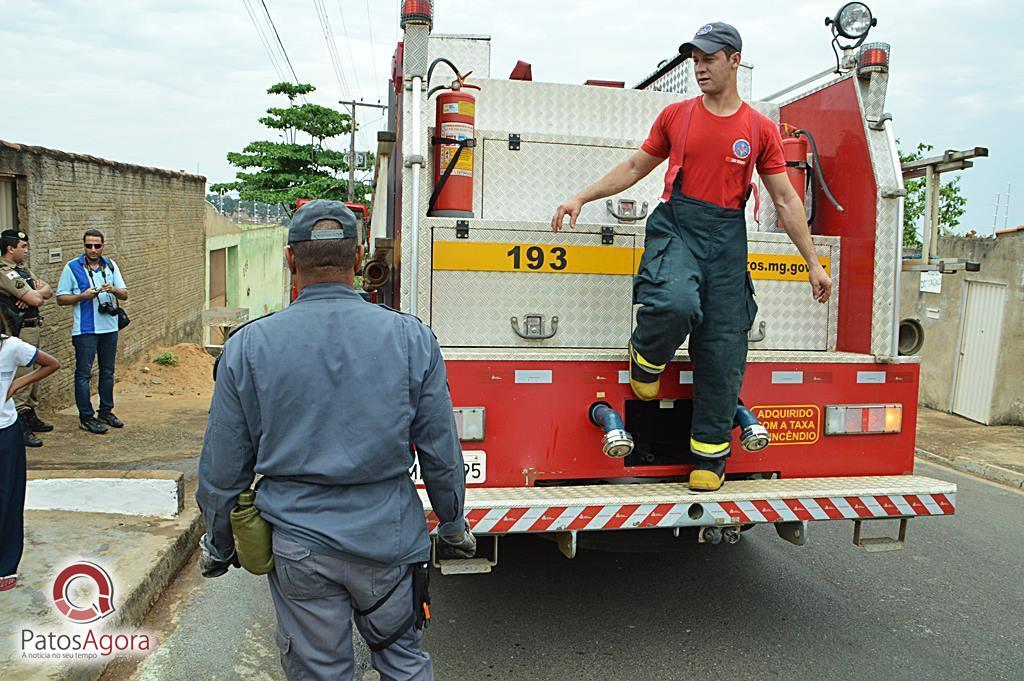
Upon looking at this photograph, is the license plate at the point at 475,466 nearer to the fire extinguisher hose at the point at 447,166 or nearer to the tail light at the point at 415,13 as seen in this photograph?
the fire extinguisher hose at the point at 447,166

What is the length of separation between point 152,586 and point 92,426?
391 cm

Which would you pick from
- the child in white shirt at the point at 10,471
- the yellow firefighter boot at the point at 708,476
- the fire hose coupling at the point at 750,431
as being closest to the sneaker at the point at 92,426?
the child in white shirt at the point at 10,471

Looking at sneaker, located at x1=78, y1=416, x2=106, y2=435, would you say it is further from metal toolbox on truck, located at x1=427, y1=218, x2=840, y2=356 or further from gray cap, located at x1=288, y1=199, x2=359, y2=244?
gray cap, located at x1=288, y1=199, x2=359, y2=244

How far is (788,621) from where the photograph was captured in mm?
4547

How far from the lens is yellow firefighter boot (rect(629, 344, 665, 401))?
3.97 m

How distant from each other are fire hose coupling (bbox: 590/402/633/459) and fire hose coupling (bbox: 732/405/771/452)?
0.53 metres

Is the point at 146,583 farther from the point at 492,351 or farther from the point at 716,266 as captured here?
the point at 716,266

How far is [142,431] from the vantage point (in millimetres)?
8320

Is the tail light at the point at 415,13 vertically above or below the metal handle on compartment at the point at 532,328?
above

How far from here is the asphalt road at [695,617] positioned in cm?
400

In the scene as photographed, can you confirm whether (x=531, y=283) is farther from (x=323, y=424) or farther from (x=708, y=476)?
(x=323, y=424)

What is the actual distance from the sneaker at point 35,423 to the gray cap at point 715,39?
646 centimetres

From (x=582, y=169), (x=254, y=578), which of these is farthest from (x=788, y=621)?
(x=254, y=578)

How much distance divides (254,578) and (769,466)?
3014 millimetres
